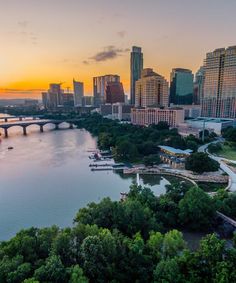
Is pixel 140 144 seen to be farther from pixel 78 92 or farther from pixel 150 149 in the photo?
pixel 78 92

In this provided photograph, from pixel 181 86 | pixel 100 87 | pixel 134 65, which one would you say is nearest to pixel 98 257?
pixel 181 86

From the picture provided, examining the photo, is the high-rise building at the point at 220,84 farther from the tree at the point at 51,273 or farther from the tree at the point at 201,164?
the tree at the point at 51,273

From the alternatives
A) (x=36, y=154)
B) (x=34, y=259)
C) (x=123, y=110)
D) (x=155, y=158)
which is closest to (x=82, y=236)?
(x=34, y=259)

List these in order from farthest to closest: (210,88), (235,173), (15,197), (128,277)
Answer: (210,88) < (235,173) < (15,197) < (128,277)

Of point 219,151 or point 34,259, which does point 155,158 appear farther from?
point 34,259

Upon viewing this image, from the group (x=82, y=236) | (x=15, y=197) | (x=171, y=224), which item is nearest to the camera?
(x=82, y=236)

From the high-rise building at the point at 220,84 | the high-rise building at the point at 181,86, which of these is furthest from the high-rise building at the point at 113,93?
the high-rise building at the point at 220,84
